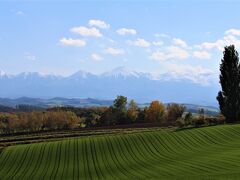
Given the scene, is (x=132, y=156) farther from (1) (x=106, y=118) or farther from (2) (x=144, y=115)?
→ (1) (x=106, y=118)

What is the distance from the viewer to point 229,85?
315ft

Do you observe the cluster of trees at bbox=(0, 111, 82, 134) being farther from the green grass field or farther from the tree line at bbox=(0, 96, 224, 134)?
the green grass field

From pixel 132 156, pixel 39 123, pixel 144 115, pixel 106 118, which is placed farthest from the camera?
pixel 39 123

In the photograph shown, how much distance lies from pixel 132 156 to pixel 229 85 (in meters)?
40.5

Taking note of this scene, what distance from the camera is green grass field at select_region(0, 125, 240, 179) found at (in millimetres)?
52094

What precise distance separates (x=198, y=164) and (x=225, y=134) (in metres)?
24.1

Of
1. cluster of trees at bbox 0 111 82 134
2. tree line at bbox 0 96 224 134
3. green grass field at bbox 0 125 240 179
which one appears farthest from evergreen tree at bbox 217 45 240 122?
cluster of trees at bbox 0 111 82 134

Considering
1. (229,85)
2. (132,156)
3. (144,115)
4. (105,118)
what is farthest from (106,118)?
(132,156)

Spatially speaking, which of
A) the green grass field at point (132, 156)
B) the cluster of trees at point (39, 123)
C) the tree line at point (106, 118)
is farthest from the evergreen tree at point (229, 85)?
the cluster of trees at point (39, 123)

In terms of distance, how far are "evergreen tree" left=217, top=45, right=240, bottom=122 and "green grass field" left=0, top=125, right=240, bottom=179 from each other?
49.7ft

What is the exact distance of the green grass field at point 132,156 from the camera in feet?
171

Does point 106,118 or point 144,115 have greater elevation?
point 144,115

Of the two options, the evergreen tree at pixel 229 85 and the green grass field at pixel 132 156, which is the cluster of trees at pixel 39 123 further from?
the green grass field at pixel 132 156

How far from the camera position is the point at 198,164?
51.8 m
